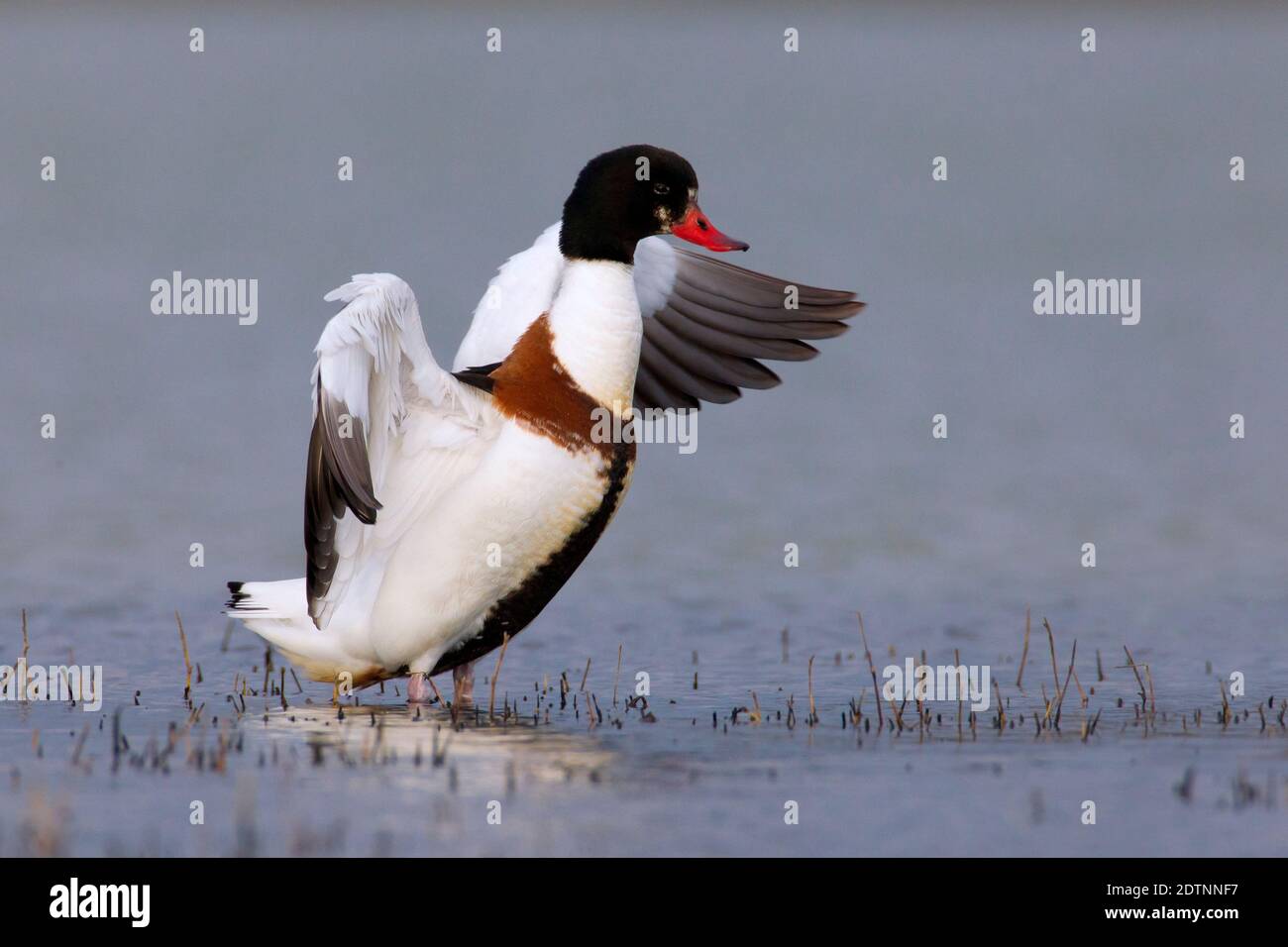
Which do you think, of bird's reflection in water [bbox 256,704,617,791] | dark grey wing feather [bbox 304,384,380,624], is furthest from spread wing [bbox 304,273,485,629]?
bird's reflection in water [bbox 256,704,617,791]

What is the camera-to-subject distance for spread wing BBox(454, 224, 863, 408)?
10.1 meters

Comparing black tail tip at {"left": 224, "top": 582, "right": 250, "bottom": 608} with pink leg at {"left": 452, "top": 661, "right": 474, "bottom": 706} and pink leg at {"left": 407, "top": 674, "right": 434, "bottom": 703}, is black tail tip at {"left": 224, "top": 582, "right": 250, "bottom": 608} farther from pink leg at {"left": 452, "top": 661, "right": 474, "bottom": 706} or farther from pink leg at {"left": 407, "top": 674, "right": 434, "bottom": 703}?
pink leg at {"left": 452, "top": 661, "right": 474, "bottom": 706}

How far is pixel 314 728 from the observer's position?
8.01 meters

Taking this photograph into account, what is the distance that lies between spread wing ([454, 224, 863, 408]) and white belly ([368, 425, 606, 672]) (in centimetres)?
189

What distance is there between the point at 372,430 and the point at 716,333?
2.52 metres

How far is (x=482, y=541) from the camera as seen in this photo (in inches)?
330

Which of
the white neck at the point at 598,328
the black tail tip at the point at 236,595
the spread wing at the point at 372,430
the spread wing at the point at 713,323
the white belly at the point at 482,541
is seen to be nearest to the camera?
the spread wing at the point at 372,430

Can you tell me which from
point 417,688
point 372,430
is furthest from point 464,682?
point 372,430

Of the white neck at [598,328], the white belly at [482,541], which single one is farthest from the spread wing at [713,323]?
the white belly at [482,541]

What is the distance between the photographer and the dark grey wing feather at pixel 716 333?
1015cm

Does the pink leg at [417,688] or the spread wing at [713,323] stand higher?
the spread wing at [713,323]

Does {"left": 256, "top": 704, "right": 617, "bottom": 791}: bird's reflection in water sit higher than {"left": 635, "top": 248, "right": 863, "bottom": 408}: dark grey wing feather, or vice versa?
{"left": 635, "top": 248, "right": 863, "bottom": 408}: dark grey wing feather

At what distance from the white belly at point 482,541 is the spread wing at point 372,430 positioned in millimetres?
155

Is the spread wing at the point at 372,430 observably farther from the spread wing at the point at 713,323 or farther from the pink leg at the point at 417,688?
the spread wing at the point at 713,323
